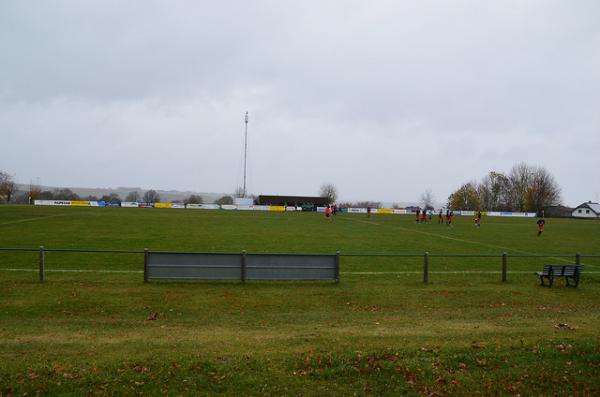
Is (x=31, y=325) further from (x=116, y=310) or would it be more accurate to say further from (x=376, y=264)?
(x=376, y=264)

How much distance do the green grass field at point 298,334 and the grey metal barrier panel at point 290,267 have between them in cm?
30

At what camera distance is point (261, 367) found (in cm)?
598

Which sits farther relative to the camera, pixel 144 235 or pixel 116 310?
pixel 144 235

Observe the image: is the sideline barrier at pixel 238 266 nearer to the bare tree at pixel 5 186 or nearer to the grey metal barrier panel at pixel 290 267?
the grey metal barrier panel at pixel 290 267

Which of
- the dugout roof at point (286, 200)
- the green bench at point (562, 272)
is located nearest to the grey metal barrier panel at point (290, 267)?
the green bench at point (562, 272)

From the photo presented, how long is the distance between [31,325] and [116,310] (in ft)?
5.73

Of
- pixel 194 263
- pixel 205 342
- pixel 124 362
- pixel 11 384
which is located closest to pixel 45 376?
pixel 11 384

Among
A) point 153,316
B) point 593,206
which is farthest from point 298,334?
point 593,206

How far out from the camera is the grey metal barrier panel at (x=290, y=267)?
41.7 ft

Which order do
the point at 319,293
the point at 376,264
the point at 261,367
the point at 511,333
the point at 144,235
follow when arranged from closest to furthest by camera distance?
the point at 261,367 → the point at 511,333 → the point at 319,293 → the point at 376,264 → the point at 144,235

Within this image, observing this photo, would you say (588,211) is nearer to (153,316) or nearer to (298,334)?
(298,334)

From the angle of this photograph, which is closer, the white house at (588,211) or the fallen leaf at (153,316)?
the fallen leaf at (153,316)

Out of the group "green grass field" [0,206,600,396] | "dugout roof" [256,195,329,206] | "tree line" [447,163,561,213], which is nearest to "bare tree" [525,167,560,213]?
"tree line" [447,163,561,213]

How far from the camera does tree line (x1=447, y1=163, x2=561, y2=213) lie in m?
112
